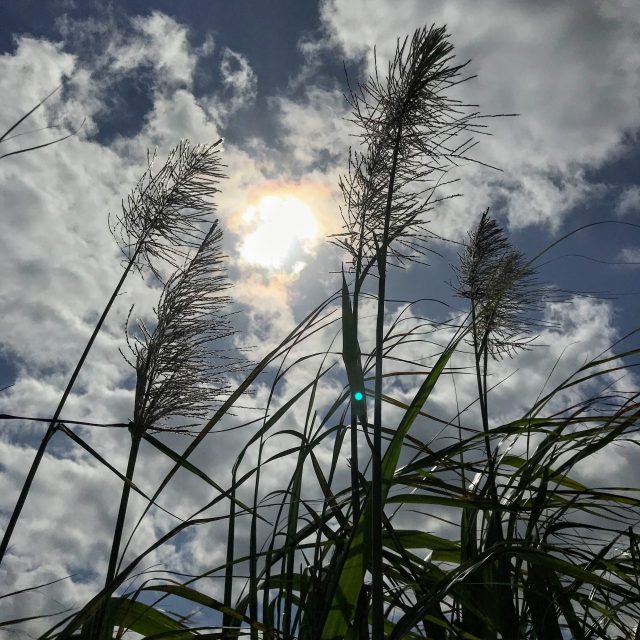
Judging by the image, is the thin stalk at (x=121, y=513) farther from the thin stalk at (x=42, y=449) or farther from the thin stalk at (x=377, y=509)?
the thin stalk at (x=377, y=509)

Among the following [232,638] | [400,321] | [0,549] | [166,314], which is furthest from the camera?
[166,314]

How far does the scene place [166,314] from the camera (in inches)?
107

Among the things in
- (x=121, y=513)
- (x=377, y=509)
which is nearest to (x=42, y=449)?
(x=121, y=513)

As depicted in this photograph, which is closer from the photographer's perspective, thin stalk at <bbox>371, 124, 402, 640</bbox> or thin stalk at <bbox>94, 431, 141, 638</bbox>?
thin stalk at <bbox>371, 124, 402, 640</bbox>

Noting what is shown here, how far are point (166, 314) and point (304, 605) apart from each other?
1.63m

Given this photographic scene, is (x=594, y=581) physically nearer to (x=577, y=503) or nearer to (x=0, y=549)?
(x=577, y=503)

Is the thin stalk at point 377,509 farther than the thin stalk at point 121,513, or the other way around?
the thin stalk at point 121,513

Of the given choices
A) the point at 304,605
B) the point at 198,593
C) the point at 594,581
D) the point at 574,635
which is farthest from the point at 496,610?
the point at 198,593

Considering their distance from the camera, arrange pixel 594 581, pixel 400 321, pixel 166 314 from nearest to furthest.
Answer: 1. pixel 594 581
2. pixel 400 321
3. pixel 166 314

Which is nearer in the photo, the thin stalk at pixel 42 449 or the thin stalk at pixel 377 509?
the thin stalk at pixel 377 509

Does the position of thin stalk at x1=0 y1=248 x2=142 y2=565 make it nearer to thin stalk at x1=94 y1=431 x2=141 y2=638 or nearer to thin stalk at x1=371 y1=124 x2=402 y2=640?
thin stalk at x1=94 y1=431 x2=141 y2=638

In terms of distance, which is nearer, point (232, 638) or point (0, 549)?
point (232, 638)

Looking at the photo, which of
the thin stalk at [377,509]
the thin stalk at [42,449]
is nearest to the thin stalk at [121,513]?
the thin stalk at [42,449]

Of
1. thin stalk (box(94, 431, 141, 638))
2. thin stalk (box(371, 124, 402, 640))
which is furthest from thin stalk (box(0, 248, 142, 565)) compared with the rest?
thin stalk (box(371, 124, 402, 640))
